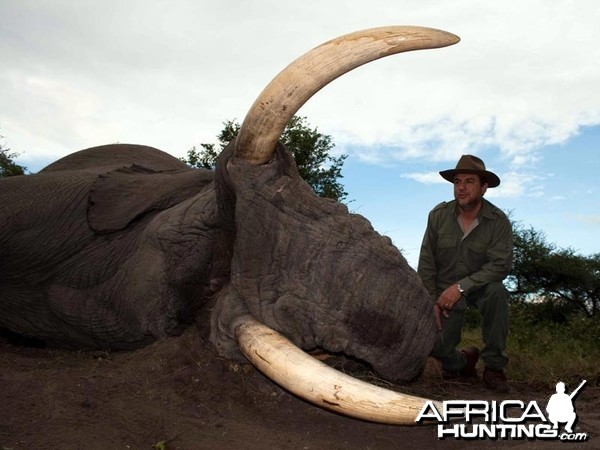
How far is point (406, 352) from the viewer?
3.68m

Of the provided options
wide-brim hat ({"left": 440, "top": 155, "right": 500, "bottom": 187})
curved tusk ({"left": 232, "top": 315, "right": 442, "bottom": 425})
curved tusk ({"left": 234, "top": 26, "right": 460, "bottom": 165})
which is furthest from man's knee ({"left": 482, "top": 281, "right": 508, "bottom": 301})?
curved tusk ({"left": 234, "top": 26, "right": 460, "bottom": 165})

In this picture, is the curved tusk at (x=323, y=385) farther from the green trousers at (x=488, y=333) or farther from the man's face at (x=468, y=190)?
the man's face at (x=468, y=190)

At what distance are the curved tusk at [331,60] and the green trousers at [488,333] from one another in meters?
2.41

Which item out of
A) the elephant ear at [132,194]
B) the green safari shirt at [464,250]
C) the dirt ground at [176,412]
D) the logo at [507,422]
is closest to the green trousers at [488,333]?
the green safari shirt at [464,250]

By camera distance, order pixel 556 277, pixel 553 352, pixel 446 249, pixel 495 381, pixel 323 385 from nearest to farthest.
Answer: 1. pixel 323 385
2. pixel 495 381
3. pixel 446 249
4. pixel 553 352
5. pixel 556 277

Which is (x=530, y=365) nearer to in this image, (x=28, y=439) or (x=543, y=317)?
(x=28, y=439)

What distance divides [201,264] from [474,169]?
2306 millimetres

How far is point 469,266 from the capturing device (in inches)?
223

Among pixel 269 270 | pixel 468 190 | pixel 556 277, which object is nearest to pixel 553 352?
pixel 468 190

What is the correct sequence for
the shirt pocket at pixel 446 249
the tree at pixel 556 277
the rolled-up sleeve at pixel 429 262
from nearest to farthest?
the shirt pocket at pixel 446 249 → the rolled-up sleeve at pixel 429 262 → the tree at pixel 556 277

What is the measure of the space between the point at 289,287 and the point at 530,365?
3.54 metres

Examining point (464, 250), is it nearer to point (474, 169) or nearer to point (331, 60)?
point (474, 169)

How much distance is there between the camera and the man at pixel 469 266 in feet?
17.6

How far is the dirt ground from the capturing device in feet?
10.7
